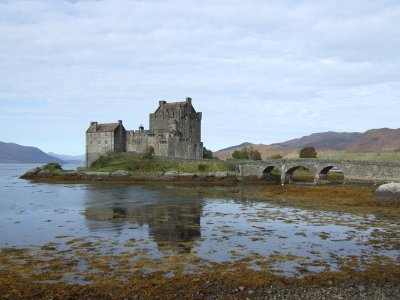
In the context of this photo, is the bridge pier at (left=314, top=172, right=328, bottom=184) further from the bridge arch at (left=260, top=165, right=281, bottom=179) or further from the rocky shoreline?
the rocky shoreline

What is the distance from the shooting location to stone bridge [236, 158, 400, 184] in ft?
176

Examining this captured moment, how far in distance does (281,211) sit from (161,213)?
903 cm

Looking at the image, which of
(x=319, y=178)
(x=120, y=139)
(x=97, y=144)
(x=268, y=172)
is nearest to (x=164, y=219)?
→ (x=319, y=178)

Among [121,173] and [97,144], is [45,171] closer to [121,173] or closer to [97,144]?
[97,144]

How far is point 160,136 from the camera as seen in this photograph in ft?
251

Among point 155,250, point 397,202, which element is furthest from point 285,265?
point 397,202

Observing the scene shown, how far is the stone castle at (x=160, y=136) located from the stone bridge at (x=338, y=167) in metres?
12.3

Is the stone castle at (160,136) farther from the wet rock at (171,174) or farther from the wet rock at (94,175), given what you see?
the wet rock at (94,175)

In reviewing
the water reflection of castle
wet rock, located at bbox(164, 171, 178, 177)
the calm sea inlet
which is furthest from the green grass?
the water reflection of castle

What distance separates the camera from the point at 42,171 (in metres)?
75.6

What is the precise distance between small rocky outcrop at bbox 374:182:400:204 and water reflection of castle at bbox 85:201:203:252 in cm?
1543

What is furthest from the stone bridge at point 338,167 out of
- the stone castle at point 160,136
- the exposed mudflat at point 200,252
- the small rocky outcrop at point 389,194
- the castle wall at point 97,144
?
the castle wall at point 97,144

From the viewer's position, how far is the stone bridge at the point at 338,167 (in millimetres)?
53594

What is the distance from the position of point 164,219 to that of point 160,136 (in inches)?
1987
